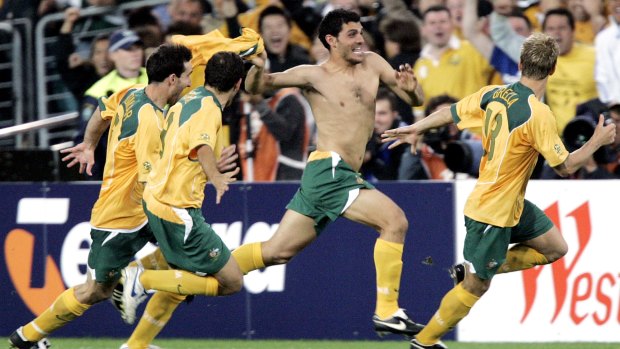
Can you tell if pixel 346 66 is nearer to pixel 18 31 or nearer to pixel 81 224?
pixel 81 224

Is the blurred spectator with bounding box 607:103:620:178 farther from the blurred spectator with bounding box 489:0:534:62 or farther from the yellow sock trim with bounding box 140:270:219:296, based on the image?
the yellow sock trim with bounding box 140:270:219:296

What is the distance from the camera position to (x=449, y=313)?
917cm

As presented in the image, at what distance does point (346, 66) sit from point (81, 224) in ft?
10.1

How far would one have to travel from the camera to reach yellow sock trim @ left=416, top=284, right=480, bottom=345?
30.1 feet

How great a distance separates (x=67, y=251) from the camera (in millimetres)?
11609

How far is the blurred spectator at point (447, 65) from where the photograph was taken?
496 inches

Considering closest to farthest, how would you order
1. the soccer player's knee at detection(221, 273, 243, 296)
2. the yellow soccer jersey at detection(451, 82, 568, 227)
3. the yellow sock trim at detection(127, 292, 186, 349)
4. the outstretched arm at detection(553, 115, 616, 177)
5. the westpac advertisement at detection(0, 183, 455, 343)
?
the outstretched arm at detection(553, 115, 616, 177) < the yellow soccer jersey at detection(451, 82, 568, 227) < the soccer player's knee at detection(221, 273, 243, 296) < the yellow sock trim at detection(127, 292, 186, 349) < the westpac advertisement at detection(0, 183, 455, 343)

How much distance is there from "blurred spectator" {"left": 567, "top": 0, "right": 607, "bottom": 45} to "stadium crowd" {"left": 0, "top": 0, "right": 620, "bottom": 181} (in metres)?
0.01

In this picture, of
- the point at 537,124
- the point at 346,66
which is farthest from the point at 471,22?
the point at 537,124

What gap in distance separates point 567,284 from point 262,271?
8.31 feet

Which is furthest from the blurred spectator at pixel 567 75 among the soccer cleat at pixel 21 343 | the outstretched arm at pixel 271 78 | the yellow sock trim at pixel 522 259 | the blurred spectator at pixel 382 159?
the soccer cleat at pixel 21 343

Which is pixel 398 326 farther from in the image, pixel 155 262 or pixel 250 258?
pixel 155 262

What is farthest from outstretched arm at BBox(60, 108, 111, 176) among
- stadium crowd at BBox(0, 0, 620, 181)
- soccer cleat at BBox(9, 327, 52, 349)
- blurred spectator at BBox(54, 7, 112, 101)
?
blurred spectator at BBox(54, 7, 112, 101)

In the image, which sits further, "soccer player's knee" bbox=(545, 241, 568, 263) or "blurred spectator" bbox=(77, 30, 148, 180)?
"blurred spectator" bbox=(77, 30, 148, 180)
